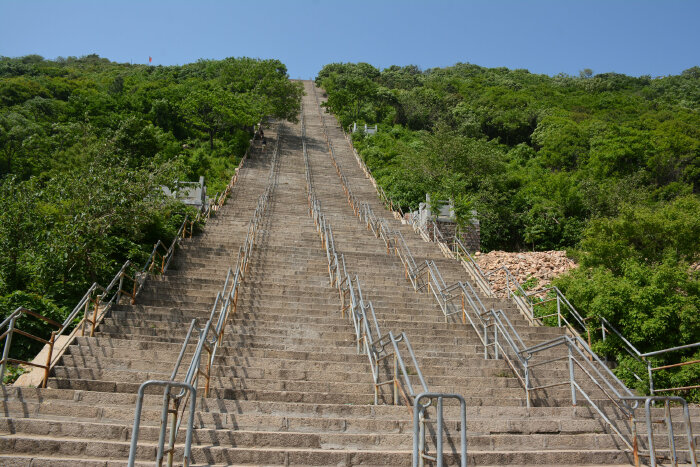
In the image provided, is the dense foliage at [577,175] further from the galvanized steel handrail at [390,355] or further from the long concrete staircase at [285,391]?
the galvanized steel handrail at [390,355]

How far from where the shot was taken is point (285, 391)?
6180 millimetres

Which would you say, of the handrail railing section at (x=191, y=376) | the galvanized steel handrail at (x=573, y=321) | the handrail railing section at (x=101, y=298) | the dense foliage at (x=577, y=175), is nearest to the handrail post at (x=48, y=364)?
the handrail railing section at (x=101, y=298)

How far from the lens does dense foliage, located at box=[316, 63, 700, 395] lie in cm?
955

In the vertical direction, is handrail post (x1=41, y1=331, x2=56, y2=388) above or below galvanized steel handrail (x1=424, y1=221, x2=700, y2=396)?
above

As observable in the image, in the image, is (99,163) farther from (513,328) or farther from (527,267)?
(527,267)

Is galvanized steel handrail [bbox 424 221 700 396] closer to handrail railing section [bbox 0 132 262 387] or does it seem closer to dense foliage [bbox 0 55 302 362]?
handrail railing section [bbox 0 132 262 387]

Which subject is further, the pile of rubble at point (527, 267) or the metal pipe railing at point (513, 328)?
the pile of rubble at point (527, 267)

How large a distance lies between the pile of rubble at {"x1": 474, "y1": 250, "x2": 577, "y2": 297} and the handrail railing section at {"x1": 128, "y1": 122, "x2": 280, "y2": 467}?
705 cm

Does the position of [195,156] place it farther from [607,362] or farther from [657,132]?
[657,132]

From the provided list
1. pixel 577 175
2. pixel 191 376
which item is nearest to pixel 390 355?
pixel 191 376

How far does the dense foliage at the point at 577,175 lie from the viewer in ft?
31.3

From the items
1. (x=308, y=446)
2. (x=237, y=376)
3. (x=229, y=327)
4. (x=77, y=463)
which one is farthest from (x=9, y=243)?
(x=308, y=446)

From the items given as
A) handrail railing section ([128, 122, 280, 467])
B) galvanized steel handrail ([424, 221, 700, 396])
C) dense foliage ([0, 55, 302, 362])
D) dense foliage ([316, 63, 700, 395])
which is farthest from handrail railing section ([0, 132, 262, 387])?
dense foliage ([316, 63, 700, 395])

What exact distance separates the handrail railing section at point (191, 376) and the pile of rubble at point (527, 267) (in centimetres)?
705
